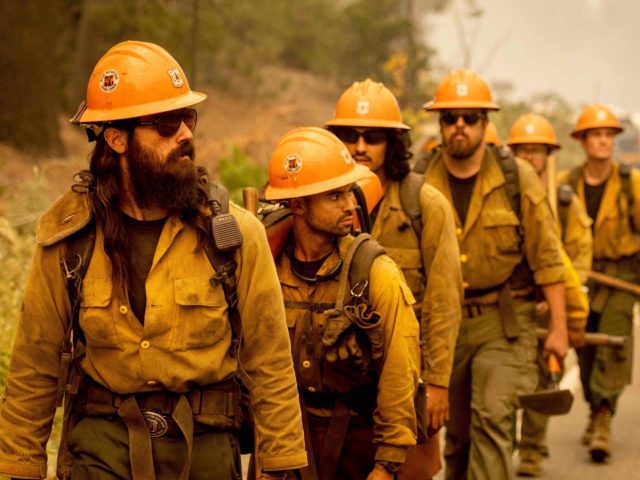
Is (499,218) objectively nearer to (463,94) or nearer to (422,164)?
(422,164)

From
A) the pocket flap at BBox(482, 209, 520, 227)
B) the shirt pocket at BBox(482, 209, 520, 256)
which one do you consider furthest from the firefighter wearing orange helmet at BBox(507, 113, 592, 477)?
the pocket flap at BBox(482, 209, 520, 227)

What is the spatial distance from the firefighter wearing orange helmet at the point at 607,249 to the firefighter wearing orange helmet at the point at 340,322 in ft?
16.4

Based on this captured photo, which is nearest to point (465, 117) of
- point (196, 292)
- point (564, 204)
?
point (564, 204)

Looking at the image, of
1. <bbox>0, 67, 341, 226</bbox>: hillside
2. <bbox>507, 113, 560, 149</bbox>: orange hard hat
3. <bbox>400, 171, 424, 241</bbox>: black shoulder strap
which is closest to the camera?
<bbox>400, 171, 424, 241</bbox>: black shoulder strap

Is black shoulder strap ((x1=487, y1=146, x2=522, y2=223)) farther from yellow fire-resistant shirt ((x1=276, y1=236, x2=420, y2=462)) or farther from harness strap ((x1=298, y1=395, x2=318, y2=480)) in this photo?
harness strap ((x1=298, y1=395, x2=318, y2=480))

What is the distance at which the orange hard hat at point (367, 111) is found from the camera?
6855 mm

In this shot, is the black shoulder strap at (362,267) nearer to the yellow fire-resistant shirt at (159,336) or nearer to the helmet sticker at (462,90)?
the yellow fire-resistant shirt at (159,336)

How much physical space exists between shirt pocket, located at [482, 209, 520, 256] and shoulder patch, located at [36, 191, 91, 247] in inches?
134

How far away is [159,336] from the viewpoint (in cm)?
445

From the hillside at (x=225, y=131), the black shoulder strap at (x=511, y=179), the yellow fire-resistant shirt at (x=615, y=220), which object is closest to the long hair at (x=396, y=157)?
the black shoulder strap at (x=511, y=179)

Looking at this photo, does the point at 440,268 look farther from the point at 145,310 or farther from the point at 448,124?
the point at 145,310

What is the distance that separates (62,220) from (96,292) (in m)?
0.28

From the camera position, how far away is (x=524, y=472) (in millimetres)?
9227

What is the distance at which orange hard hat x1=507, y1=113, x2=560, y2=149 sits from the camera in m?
10.1
